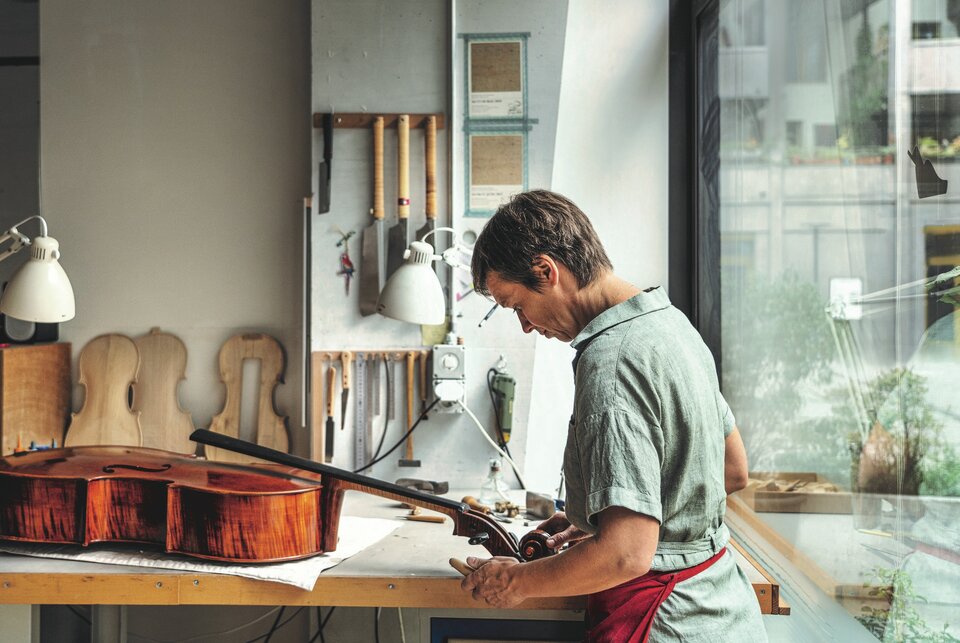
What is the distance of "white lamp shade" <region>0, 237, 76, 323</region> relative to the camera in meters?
2.58

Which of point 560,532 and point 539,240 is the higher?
point 539,240

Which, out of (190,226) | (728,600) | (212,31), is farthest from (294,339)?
(728,600)

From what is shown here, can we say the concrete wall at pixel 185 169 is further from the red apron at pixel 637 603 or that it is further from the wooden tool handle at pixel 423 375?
the red apron at pixel 637 603

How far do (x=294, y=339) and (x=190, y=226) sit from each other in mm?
685

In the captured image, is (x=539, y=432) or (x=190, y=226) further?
(x=190, y=226)

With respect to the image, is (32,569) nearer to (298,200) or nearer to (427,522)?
(427,522)

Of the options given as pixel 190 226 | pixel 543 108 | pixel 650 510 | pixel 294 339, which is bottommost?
pixel 650 510

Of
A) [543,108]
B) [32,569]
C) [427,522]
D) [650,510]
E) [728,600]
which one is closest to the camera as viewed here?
[650,510]

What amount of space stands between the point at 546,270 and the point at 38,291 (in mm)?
1891

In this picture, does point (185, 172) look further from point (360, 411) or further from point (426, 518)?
point (426, 518)

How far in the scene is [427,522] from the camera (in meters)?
2.58

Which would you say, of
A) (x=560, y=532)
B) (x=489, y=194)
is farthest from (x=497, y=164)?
(x=560, y=532)

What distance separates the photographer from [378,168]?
3.20 metres

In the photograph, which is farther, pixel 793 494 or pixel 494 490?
pixel 494 490
